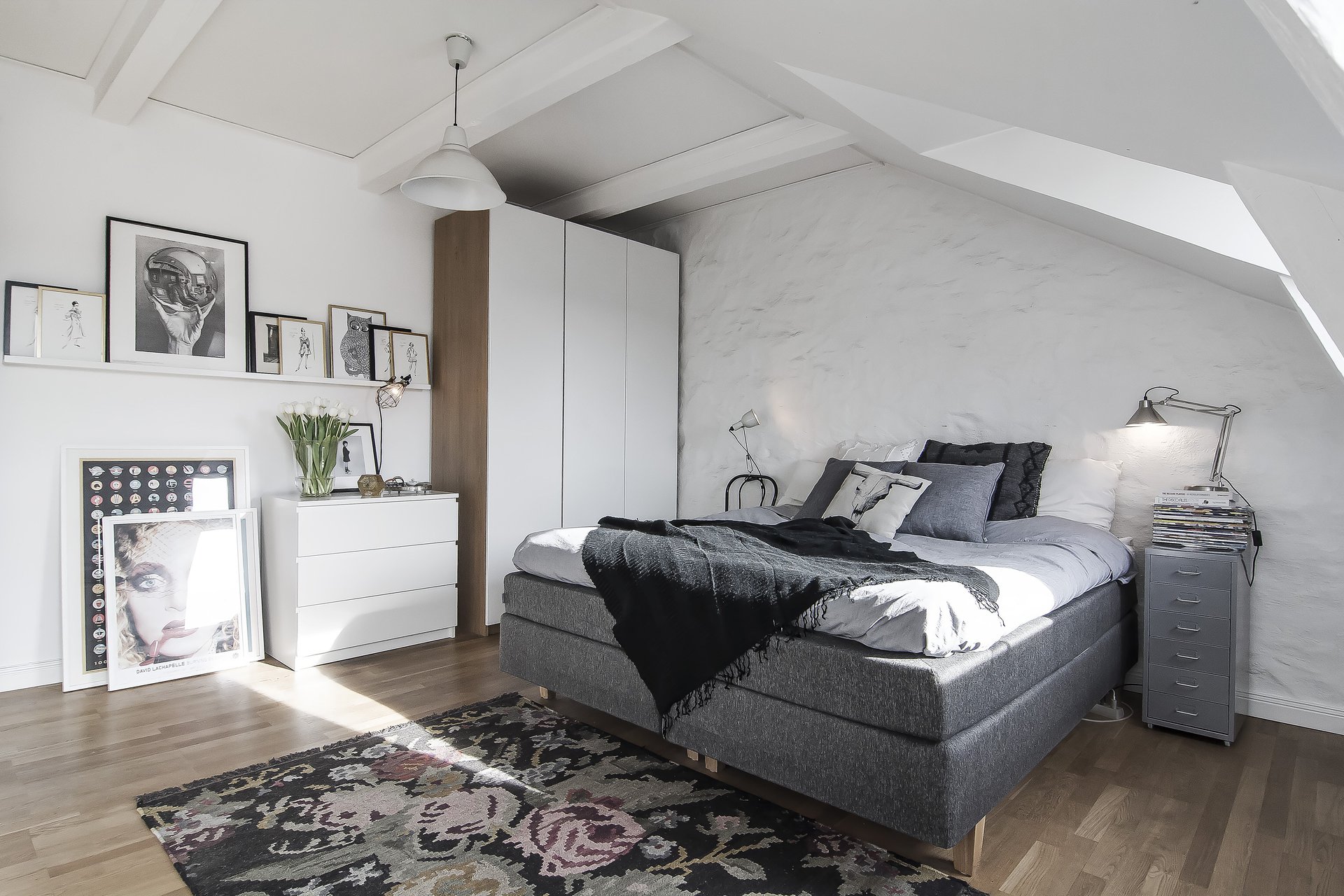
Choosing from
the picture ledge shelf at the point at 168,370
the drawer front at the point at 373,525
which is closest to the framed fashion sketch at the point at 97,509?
the picture ledge shelf at the point at 168,370

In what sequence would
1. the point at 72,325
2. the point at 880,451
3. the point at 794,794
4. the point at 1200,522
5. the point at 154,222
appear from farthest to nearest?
the point at 880,451
the point at 154,222
the point at 72,325
the point at 1200,522
the point at 794,794

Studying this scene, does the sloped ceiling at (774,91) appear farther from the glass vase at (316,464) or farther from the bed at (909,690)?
the glass vase at (316,464)

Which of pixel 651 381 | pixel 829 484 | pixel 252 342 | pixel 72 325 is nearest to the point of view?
pixel 72 325

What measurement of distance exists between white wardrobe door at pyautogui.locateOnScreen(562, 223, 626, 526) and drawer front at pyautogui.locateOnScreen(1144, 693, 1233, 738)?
A: 2.85 metres

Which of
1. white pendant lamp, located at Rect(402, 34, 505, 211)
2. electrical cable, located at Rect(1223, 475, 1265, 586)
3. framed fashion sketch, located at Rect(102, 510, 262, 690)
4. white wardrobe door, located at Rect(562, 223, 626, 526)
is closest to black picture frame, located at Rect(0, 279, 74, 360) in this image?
framed fashion sketch, located at Rect(102, 510, 262, 690)

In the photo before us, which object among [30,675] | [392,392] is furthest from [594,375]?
[30,675]

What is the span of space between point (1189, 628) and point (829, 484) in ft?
4.94

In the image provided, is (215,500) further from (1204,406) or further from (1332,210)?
(1204,406)

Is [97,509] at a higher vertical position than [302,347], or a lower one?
lower

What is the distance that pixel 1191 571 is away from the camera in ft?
8.73

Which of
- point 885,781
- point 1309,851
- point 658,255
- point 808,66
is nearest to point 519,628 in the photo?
point 885,781

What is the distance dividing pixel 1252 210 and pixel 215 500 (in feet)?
13.0

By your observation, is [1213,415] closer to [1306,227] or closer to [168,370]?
[1306,227]

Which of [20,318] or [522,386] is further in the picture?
[522,386]
